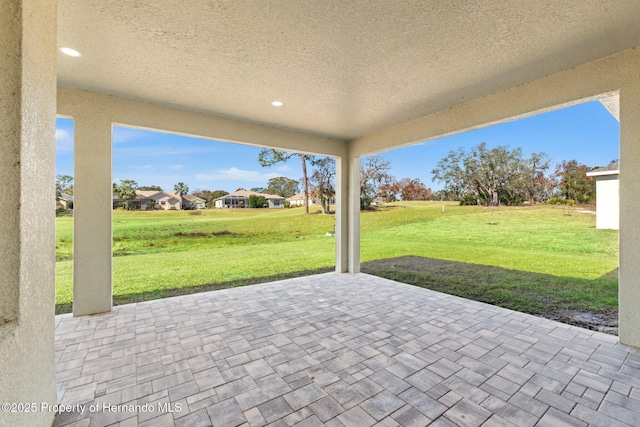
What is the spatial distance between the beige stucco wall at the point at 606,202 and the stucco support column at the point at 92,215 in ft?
35.4

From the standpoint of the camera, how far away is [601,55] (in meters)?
2.65

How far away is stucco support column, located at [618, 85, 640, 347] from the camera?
8.62 feet

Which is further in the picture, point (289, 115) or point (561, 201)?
point (561, 201)

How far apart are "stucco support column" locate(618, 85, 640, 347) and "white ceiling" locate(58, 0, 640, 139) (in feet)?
2.01

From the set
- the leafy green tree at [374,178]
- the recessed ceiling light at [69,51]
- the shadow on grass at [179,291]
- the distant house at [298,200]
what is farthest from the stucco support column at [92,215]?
the leafy green tree at [374,178]

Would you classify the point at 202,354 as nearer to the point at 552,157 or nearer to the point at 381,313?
the point at 381,313

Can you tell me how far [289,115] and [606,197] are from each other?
336 inches

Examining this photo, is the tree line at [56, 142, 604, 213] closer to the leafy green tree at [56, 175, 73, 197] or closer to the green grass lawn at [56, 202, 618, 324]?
the green grass lawn at [56, 202, 618, 324]

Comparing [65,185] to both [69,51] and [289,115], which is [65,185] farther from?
[289,115]

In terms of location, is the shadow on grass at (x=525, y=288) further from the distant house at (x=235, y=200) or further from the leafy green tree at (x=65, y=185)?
the leafy green tree at (x=65, y=185)

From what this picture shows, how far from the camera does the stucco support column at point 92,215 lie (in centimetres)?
348

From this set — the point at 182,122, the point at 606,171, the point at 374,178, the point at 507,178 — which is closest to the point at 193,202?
the point at 182,122

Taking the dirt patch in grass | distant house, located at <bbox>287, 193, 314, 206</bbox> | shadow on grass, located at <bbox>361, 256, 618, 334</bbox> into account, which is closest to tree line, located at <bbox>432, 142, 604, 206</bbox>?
shadow on grass, located at <bbox>361, 256, 618, 334</bbox>

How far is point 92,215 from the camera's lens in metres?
3.55
